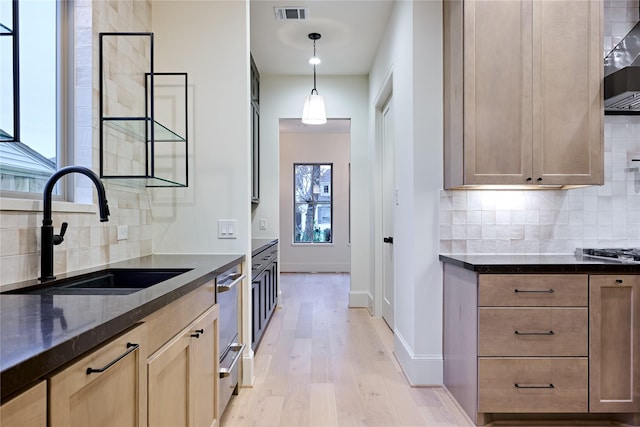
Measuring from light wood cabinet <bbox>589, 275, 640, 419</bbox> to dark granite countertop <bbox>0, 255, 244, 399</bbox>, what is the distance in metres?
2.04

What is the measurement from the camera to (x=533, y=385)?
2072mm

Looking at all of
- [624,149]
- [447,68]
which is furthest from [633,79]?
[447,68]

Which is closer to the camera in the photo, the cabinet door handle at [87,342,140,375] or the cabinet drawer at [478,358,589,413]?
the cabinet door handle at [87,342,140,375]

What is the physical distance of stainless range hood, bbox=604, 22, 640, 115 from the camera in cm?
219

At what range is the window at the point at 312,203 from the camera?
834cm

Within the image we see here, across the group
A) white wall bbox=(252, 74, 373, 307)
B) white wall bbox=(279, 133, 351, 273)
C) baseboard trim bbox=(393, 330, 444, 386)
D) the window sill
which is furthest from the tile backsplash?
white wall bbox=(279, 133, 351, 273)

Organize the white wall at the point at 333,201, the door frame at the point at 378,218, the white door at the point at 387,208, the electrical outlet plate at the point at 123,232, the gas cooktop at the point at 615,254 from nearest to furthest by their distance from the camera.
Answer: the electrical outlet plate at the point at 123,232
the gas cooktop at the point at 615,254
the white door at the point at 387,208
the door frame at the point at 378,218
the white wall at the point at 333,201

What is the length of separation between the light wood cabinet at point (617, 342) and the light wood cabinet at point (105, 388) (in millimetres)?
2135

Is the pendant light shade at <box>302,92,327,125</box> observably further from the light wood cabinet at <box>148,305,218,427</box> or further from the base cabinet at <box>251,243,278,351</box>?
the light wood cabinet at <box>148,305,218,427</box>

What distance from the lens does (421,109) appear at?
2645 mm

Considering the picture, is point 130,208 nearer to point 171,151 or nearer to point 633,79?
point 171,151

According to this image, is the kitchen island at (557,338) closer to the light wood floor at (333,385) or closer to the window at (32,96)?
the light wood floor at (333,385)

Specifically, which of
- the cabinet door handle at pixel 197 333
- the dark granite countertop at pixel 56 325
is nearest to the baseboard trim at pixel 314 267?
the cabinet door handle at pixel 197 333

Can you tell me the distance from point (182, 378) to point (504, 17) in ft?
8.15
